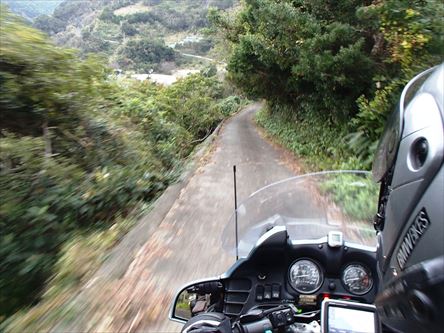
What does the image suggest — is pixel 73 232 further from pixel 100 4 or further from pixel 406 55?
pixel 100 4

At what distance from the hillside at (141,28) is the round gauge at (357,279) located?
147ft

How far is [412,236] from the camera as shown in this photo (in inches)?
43.8

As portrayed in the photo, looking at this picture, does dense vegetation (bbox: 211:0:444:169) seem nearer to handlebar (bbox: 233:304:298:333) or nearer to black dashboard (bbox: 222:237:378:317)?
black dashboard (bbox: 222:237:378:317)

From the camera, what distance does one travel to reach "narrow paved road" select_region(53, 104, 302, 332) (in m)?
3.82

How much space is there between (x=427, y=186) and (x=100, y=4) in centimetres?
9992

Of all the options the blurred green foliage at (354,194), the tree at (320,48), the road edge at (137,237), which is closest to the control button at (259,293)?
the blurred green foliage at (354,194)

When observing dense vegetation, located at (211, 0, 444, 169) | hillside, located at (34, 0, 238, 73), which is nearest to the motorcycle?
dense vegetation, located at (211, 0, 444, 169)

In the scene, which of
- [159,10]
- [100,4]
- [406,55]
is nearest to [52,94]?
[406,55]

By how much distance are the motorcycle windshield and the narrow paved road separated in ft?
6.70

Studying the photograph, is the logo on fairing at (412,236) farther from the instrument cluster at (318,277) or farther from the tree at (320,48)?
the tree at (320,48)

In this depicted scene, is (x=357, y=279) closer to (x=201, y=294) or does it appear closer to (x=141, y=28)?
(x=201, y=294)

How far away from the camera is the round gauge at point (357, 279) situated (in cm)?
193

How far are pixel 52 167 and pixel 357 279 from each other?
3516 mm

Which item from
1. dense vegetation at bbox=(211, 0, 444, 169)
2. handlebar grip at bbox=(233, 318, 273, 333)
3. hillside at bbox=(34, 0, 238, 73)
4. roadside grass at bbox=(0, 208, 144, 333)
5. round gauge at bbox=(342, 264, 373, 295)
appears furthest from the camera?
hillside at bbox=(34, 0, 238, 73)
